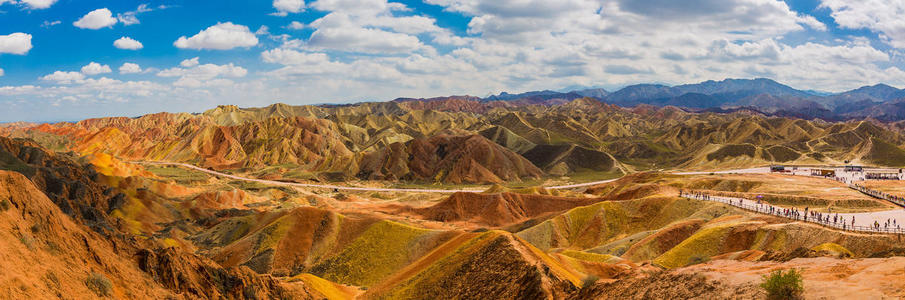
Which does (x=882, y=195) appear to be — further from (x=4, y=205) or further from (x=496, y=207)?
(x=4, y=205)

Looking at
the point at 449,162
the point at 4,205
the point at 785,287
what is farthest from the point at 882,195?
the point at 449,162

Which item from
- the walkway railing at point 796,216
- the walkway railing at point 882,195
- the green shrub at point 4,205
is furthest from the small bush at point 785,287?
the walkway railing at point 882,195

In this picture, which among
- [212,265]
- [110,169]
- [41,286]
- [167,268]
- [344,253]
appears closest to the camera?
[41,286]

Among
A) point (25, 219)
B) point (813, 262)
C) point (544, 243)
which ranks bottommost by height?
point (544, 243)

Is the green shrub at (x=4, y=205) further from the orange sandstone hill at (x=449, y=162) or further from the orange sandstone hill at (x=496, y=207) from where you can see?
the orange sandstone hill at (x=449, y=162)

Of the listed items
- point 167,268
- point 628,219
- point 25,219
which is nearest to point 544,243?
point 628,219

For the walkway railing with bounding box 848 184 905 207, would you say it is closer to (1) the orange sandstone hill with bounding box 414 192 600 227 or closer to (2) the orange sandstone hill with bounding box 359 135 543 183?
(1) the orange sandstone hill with bounding box 414 192 600 227

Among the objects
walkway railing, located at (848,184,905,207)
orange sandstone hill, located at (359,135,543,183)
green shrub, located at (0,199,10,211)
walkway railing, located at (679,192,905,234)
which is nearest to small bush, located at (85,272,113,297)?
green shrub, located at (0,199,10,211)

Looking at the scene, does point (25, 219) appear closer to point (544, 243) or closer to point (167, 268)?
point (167, 268)

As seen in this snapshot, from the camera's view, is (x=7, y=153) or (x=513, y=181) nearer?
(x=7, y=153)
